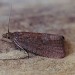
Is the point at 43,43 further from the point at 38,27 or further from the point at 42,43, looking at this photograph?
the point at 38,27

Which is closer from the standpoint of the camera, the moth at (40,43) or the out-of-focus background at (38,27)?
the out-of-focus background at (38,27)

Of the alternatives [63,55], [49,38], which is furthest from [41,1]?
[63,55]

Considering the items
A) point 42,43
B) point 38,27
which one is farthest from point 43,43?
point 38,27

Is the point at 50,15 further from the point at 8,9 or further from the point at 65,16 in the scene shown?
the point at 8,9

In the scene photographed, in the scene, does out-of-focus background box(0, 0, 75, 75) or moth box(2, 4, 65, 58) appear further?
moth box(2, 4, 65, 58)

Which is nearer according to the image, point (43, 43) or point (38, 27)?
point (43, 43)
